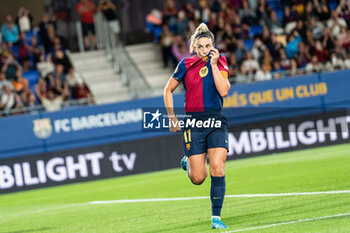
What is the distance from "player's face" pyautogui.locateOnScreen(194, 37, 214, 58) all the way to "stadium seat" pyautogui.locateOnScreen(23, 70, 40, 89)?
47.7 feet

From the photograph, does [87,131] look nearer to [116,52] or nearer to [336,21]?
[116,52]

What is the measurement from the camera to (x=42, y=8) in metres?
28.2

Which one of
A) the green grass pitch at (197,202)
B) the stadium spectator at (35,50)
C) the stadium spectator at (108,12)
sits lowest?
the green grass pitch at (197,202)

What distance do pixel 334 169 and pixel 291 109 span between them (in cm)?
716

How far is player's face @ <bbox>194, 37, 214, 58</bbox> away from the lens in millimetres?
8625

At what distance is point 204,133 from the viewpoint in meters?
8.59

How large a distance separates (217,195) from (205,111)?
39.6 inches

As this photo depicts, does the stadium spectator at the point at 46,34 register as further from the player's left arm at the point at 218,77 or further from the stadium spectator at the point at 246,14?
the player's left arm at the point at 218,77

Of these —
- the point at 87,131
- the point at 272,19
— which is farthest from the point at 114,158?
the point at 272,19

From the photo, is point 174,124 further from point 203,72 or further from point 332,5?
point 332,5

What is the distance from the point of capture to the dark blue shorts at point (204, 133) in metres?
8.54

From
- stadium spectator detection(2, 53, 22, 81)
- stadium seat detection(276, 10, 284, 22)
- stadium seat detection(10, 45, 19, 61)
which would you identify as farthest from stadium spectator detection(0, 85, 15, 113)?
stadium seat detection(276, 10, 284, 22)

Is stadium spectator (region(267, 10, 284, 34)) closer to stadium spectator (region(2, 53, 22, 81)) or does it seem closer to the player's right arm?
stadium spectator (region(2, 53, 22, 81))

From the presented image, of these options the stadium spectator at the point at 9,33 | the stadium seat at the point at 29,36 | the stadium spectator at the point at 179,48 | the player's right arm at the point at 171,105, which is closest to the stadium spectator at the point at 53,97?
the stadium spectator at the point at 9,33
